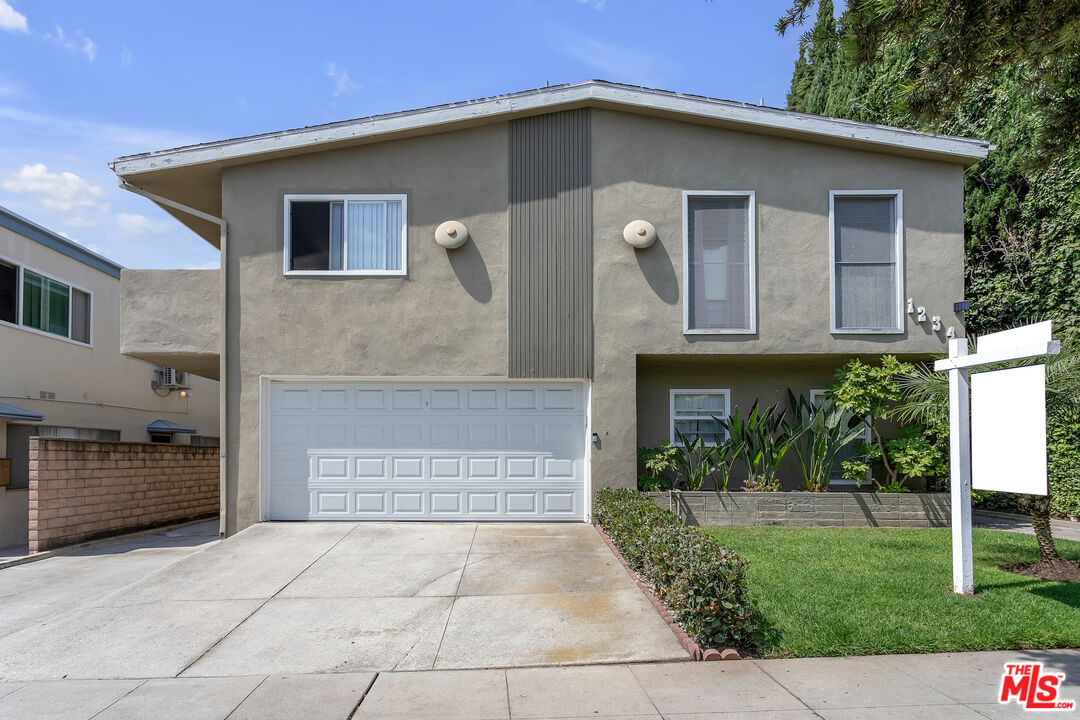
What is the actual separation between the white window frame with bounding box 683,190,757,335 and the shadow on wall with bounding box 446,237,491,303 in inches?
119

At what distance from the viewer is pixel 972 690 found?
5000 mm

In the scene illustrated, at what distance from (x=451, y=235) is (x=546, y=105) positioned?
2451 mm

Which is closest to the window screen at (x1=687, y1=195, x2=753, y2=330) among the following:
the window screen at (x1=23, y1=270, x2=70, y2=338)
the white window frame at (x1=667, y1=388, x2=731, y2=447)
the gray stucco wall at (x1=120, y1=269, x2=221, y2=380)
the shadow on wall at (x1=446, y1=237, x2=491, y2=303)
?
the white window frame at (x1=667, y1=388, x2=731, y2=447)

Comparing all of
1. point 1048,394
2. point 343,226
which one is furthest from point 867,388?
point 343,226

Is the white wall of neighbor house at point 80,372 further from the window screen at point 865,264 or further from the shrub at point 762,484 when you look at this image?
the window screen at point 865,264

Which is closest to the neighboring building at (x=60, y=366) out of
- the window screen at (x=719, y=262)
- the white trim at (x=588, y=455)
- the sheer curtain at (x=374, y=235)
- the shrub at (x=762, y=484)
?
the sheer curtain at (x=374, y=235)

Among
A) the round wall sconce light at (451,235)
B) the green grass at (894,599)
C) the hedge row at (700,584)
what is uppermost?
the round wall sconce light at (451,235)

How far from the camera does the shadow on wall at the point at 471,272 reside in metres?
11.0

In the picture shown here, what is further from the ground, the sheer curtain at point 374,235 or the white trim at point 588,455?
the sheer curtain at point 374,235

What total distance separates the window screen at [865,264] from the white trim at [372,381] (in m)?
4.18

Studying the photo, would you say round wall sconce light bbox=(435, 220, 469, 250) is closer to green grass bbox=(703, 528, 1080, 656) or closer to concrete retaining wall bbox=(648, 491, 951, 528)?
concrete retaining wall bbox=(648, 491, 951, 528)

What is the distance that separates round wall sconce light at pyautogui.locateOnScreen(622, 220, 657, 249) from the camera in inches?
428

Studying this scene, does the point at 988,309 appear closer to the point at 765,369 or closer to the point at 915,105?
the point at 765,369

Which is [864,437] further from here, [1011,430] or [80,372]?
[80,372]
